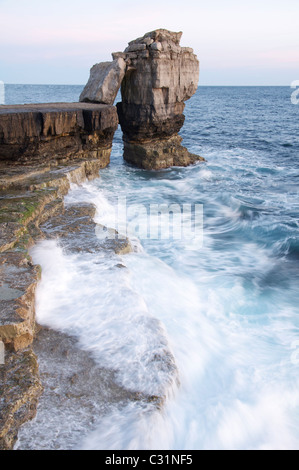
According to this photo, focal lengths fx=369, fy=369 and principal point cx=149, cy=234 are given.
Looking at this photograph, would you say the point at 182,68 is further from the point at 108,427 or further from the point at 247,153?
the point at 108,427

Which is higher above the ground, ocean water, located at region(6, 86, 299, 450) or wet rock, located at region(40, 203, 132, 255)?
wet rock, located at region(40, 203, 132, 255)

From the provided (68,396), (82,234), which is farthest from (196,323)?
(82,234)

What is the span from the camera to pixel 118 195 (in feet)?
33.9

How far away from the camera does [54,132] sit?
30.8 ft

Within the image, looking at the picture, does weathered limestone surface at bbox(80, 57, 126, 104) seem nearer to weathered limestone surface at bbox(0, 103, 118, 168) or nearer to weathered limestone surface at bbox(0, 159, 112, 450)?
weathered limestone surface at bbox(0, 103, 118, 168)

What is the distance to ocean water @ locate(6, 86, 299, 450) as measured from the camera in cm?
329

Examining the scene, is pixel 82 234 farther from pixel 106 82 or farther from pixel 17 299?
pixel 106 82

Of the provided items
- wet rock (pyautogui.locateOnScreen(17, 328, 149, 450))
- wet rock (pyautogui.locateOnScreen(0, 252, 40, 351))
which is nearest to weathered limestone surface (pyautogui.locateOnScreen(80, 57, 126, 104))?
wet rock (pyautogui.locateOnScreen(0, 252, 40, 351))

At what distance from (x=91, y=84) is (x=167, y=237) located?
272 inches

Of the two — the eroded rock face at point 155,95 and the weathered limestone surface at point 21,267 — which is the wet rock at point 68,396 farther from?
the eroded rock face at point 155,95

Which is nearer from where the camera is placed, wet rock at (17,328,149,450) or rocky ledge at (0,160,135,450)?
wet rock at (17,328,149,450)

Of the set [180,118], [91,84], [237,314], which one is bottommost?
[237,314]

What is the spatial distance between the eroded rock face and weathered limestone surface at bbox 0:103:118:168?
64.9 inches
